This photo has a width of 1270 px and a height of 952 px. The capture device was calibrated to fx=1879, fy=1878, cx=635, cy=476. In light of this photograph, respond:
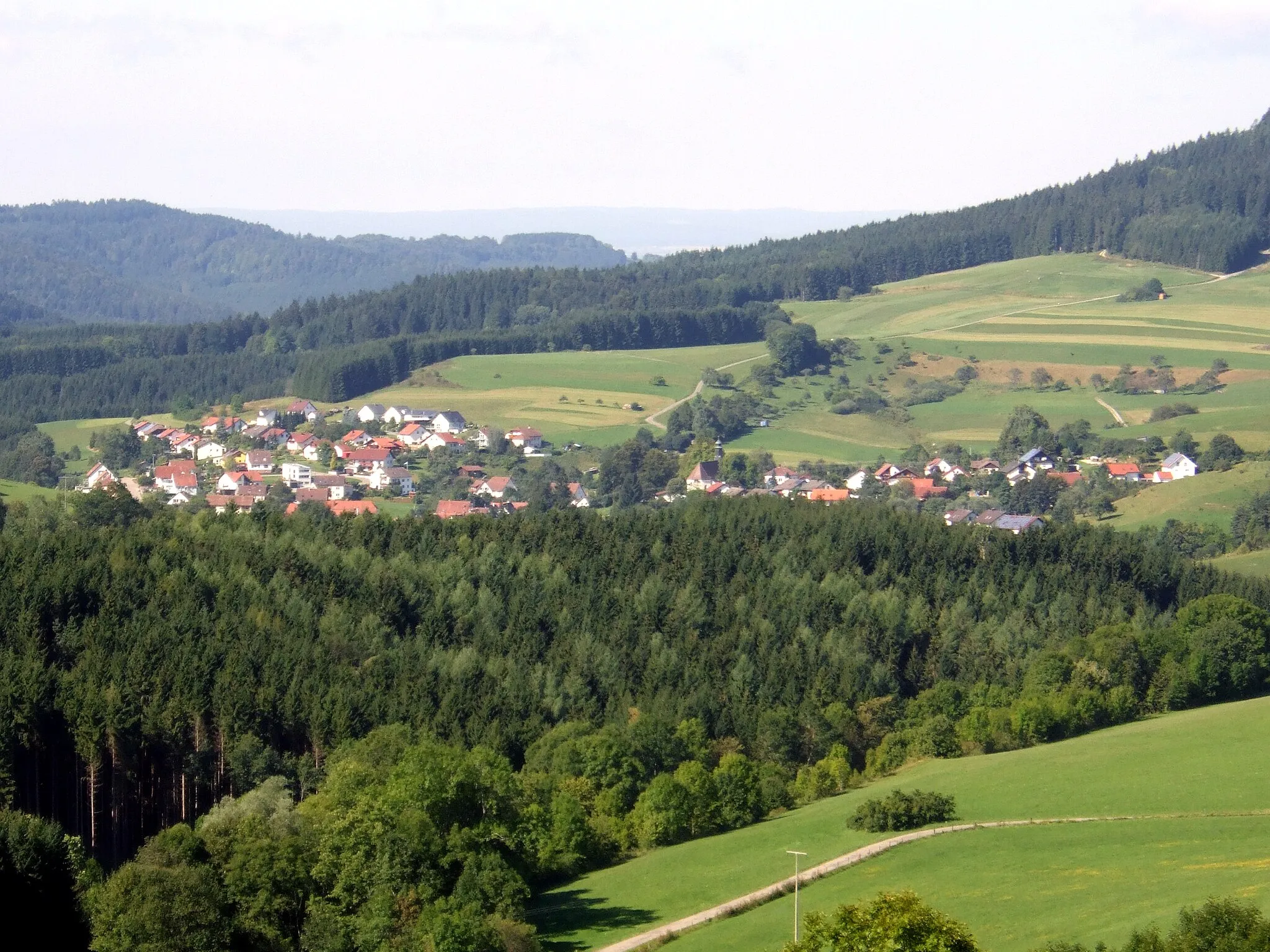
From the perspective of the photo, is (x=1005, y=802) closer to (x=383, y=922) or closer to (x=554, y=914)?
(x=554, y=914)

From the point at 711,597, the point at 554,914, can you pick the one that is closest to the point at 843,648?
the point at 711,597

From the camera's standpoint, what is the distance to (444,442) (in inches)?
6609

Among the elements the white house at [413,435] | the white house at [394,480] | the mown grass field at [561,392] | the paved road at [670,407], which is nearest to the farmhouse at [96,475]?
the white house at [394,480]

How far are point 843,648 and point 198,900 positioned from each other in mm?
44915

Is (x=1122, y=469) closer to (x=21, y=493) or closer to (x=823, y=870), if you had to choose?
(x=21, y=493)

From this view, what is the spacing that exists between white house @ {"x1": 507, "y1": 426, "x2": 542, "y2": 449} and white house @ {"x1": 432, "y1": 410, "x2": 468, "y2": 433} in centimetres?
625

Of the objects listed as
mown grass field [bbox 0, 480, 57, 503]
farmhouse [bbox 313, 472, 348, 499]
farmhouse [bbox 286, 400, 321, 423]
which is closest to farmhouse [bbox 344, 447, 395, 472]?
farmhouse [bbox 313, 472, 348, 499]

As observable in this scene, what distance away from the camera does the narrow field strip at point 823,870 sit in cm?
4712

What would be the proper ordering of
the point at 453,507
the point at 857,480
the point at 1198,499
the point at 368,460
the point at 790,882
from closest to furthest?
the point at 790,882 < the point at 1198,499 < the point at 453,507 < the point at 857,480 < the point at 368,460

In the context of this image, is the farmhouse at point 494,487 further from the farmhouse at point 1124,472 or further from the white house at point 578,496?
the farmhouse at point 1124,472

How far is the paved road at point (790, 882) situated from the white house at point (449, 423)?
118 metres

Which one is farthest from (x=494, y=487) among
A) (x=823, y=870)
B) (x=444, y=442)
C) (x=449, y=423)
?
(x=823, y=870)

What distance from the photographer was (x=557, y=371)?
629 feet

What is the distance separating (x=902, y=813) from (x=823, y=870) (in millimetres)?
5736
